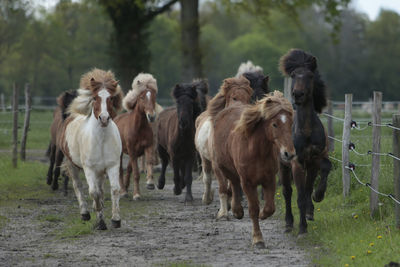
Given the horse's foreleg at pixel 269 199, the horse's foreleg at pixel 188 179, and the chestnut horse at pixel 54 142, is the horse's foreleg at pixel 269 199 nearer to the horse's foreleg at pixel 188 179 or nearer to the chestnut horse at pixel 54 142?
the horse's foreleg at pixel 188 179

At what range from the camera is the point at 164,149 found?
15.0 metres

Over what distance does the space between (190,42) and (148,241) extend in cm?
2020

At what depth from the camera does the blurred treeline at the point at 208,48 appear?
4753cm

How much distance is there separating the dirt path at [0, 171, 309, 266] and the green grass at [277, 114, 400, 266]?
35 cm

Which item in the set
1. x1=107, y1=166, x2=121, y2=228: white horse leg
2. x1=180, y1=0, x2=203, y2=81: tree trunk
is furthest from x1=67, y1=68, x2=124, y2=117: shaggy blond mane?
x1=180, y1=0, x2=203, y2=81: tree trunk

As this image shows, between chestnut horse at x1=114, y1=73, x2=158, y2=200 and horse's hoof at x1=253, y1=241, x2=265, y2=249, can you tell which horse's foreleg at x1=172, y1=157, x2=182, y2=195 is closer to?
chestnut horse at x1=114, y1=73, x2=158, y2=200

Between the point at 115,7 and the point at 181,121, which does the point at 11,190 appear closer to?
the point at 181,121

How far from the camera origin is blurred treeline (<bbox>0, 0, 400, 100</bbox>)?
47.5 metres

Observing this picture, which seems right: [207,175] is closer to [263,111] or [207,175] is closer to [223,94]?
[223,94]

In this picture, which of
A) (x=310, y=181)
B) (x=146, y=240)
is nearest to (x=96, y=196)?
(x=146, y=240)

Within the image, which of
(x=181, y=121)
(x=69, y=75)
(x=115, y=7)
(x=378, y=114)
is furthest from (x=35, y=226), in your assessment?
(x=69, y=75)

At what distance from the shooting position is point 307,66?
9359mm

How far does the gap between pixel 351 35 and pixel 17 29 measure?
5701cm

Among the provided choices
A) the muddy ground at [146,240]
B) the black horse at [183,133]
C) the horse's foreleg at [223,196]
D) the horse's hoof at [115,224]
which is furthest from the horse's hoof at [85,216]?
the black horse at [183,133]
